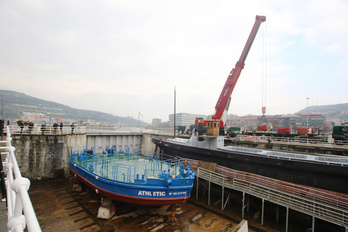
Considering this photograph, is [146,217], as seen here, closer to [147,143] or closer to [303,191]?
[303,191]

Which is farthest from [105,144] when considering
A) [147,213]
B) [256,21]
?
[256,21]

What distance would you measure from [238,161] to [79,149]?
19.0m

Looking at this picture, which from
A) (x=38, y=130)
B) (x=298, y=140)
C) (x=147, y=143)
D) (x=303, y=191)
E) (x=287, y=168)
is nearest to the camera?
(x=303, y=191)

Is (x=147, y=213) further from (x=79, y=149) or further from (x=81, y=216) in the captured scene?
(x=79, y=149)

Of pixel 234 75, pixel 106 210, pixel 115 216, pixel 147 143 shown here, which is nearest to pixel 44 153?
pixel 106 210

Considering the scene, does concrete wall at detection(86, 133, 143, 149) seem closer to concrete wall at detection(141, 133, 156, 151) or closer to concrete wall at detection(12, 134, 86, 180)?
concrete wall at detection(141, 133, 156, 151)

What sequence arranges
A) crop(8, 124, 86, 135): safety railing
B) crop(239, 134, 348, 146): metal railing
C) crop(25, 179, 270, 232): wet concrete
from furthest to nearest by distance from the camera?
1. crop(239, 134, 348, 146): metal railing
2. crop(8, 124, 86, 135): safety railing
3. crop(25, 179, 270, 232): wet concrete

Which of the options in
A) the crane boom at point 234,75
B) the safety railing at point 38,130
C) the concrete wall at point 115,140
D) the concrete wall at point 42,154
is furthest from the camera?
the concrete wall at point 115,140

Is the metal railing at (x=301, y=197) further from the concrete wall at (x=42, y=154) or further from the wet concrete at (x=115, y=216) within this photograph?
the concrete wall at (x=42, y=154)

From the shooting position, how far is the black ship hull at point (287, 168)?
12.9 metres

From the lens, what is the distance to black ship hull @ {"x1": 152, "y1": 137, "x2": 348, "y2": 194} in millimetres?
12914

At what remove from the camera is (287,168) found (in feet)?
49.3

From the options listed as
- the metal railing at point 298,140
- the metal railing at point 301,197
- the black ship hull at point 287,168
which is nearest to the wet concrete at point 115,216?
the metal railing at point 301,197

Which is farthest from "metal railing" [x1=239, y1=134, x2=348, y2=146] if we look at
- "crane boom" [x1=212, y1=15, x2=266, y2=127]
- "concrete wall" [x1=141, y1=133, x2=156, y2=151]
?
"concrete wall" [x1=141, y1=133, x2=156, y2=151]
